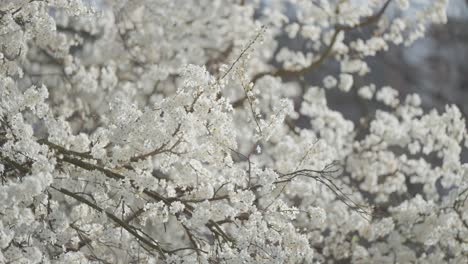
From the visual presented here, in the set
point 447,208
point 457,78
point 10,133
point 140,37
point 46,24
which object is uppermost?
point 457,78

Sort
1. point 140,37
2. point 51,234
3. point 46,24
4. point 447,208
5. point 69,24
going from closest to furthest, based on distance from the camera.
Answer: point 51,234 < point 46,24 < point 447,208 < point 140,37 < point 69,24

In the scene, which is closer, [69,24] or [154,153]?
[154,153]

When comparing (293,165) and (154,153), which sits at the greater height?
(293,165)

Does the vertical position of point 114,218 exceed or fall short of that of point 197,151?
it falls short

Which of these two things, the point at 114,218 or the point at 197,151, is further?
the point at 197,151

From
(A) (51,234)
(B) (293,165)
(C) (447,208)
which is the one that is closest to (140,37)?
(B) (293,165)

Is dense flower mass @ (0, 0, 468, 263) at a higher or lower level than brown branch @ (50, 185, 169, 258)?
higher

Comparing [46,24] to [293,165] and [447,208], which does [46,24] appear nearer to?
[293,165]

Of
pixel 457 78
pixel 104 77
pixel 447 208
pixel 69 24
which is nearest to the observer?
pixel 447 208
